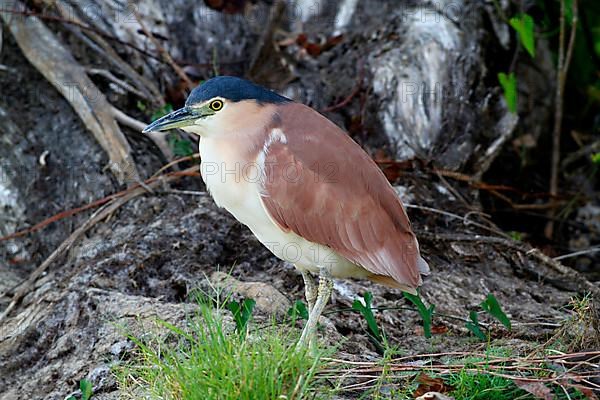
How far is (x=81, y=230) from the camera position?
5.21 m

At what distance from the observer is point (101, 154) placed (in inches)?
221

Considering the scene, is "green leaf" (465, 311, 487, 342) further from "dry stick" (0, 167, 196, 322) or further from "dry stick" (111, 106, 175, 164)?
"dry stick" (111, 106, 175, 164)

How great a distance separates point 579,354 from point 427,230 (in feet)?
6.47

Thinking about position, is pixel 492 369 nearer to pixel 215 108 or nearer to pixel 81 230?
pixel 215 108

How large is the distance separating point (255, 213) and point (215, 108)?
1.52 feet

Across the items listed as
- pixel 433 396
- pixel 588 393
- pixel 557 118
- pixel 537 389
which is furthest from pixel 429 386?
pixel 557 118

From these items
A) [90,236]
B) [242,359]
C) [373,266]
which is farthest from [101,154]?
[242,359]

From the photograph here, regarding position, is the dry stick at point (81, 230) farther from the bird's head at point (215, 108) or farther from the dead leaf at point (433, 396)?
the dead leaf at point (433, 396)

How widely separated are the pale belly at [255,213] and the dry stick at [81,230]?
1.65 m

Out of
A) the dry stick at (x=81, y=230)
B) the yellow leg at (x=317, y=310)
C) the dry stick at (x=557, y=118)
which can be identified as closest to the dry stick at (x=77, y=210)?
the dry stick at (x=81, y=230)

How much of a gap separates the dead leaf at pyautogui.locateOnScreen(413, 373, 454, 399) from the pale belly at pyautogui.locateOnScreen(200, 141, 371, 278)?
0.72 m

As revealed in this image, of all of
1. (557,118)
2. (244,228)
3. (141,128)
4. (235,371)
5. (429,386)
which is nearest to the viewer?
(235,371)

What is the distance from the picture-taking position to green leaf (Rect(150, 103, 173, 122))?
563 centimetres

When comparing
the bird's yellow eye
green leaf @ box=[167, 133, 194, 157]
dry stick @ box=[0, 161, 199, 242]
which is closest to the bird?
the bird's yellow eye
